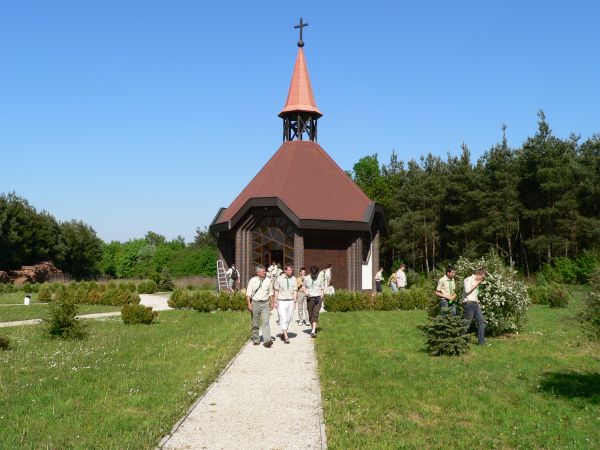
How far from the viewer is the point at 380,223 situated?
2984 centimetres

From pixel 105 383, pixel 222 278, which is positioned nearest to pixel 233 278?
pixel 222 278

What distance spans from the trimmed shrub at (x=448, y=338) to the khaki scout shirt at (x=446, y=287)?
1.85 meters

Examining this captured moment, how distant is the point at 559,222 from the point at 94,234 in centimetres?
4452

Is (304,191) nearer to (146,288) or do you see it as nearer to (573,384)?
(146,288)

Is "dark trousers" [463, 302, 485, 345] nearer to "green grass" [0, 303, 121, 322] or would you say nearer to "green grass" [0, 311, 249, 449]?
"green grass" [0, 311, 249, 449]

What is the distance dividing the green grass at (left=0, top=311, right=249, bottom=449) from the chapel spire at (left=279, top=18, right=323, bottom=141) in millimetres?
17822

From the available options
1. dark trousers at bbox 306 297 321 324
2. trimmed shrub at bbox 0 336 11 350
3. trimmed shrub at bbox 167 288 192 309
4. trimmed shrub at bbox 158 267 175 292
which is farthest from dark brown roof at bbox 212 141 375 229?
trimmed shrub at bbox 0 336 11 350

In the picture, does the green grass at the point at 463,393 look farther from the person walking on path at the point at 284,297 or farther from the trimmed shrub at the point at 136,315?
the trimmed shrub at the point at 136,315

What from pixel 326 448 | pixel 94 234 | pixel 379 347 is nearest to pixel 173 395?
pixel 326 448

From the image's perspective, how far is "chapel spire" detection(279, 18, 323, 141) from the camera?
3045 centimetres

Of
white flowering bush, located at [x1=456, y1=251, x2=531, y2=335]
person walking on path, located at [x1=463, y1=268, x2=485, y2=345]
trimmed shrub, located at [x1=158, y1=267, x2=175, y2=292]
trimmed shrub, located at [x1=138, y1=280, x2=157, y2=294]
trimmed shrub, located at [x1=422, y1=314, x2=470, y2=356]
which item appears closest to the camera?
trimmed shrub, located at [x1=422, y1=314, x2=470, y2=356]

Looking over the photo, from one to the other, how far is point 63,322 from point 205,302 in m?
7.19

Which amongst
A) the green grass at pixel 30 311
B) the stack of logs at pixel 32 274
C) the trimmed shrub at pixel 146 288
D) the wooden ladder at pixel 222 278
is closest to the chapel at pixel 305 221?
the wooden ladder at pixel 222 278

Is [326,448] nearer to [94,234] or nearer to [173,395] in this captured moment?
[173,395]
